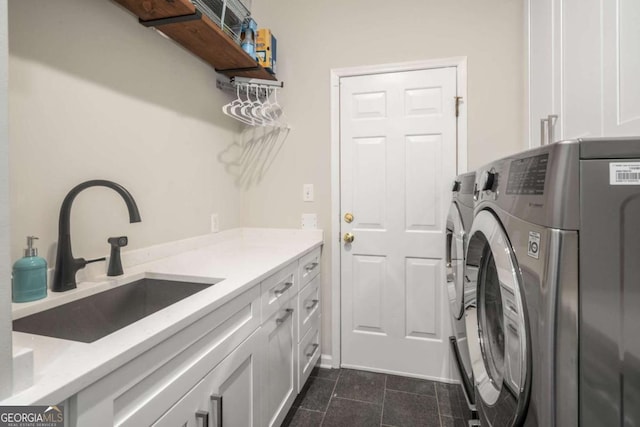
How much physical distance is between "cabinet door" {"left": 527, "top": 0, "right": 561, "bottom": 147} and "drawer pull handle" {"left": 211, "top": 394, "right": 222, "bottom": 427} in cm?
172

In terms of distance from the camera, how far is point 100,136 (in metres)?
1.21

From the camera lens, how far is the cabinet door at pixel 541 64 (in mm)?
1383

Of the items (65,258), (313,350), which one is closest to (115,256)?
(65,258)

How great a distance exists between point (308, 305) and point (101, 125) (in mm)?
1397

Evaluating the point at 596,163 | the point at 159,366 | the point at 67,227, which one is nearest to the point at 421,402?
the point at 159,366

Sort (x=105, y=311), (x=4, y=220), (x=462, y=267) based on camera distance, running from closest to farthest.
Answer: (x=4, y=220), (x=105, y=311), (x=462, y=267)

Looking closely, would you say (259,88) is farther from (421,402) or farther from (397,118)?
(421,402)

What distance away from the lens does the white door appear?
6.39 feet

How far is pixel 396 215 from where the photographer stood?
79.6 inches

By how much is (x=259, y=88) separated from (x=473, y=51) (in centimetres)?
142

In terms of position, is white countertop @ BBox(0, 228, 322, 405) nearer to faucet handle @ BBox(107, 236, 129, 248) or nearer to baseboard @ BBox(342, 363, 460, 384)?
faucet handle @ BBox(107, 236, 129, 248)

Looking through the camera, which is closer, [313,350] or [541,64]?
[541,64]

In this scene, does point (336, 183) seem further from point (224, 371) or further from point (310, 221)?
point (224, 371)

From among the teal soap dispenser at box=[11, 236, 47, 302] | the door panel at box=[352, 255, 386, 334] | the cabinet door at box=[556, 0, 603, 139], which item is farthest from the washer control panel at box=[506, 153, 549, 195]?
the door panel at box=[352, 255, 386, 334]
